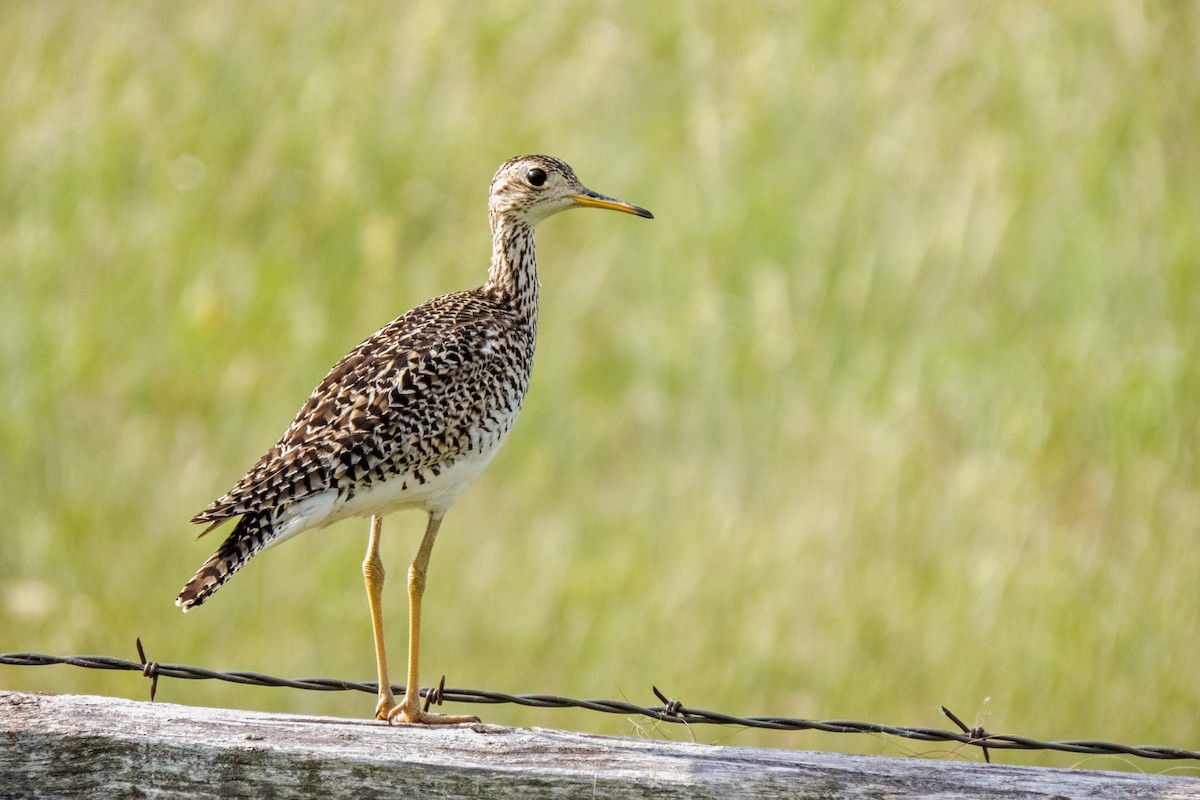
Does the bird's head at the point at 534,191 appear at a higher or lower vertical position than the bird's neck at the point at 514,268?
higher

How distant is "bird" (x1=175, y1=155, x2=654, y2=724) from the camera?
539 cm

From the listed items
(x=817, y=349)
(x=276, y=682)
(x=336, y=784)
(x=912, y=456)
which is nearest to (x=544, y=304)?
(x=817, y=349)

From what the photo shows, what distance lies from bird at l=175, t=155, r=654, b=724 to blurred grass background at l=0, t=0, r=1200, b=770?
498 centimetres

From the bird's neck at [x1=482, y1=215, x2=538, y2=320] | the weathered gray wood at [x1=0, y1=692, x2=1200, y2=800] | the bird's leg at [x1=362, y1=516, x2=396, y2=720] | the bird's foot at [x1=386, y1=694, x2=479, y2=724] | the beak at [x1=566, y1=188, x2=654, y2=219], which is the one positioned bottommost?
the weathered gray wood at [x1=0, y1=692, x2=1200, y2=800]

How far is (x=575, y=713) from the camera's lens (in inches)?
457

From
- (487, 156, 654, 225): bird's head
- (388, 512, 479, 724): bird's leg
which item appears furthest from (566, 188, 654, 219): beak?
(388, 512, 479, 724): bird's leg

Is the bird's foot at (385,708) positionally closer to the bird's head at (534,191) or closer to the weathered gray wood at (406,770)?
the weathered gray wood at (406,770)

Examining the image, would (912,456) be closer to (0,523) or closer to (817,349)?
(817,349)

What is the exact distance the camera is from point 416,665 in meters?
5.92

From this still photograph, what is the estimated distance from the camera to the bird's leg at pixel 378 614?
5.70 metres

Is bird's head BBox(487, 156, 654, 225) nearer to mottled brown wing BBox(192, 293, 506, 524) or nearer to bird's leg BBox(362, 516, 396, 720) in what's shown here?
mottled brown wing BBox(192, 293, 506, 524)

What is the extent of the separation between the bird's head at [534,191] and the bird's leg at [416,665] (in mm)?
1542

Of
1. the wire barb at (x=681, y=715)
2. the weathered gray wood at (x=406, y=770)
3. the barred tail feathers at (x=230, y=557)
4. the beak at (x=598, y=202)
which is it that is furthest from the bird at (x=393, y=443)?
the weathered gray wood at (x=406, y=770)

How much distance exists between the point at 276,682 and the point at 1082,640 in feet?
25.8
